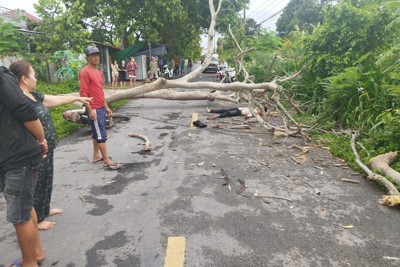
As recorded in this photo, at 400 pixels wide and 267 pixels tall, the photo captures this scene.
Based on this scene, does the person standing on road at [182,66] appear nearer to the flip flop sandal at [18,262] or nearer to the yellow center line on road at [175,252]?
the yellow center line on road at [175,252]

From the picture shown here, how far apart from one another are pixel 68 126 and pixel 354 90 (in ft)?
23.2

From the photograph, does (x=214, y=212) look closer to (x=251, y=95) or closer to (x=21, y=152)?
(x=21, y=152)

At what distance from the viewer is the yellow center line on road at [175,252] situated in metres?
2.51

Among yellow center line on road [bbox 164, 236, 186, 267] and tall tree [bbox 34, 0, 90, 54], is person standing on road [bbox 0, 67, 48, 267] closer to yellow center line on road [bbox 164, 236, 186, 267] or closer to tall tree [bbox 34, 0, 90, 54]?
yellow center line on road [bbox 164, 236, 186, 267]

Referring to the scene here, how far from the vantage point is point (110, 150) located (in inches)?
227

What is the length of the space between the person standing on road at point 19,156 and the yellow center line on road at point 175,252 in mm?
1075

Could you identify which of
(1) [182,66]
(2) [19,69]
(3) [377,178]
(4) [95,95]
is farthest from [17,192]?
(1) [182,66]

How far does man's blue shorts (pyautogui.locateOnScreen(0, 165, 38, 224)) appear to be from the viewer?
7.36ft

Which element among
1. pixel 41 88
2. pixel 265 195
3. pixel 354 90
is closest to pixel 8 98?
pixel 265 195

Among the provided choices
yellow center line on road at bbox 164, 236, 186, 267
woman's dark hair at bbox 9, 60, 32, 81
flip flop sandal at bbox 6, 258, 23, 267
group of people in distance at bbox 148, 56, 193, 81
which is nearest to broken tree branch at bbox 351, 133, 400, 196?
yellow center line on road at bbox 164, 236, 186, 267

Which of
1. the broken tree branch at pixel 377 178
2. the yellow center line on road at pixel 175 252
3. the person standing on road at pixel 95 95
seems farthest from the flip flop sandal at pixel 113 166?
the broken tree branch at pixel 377 178

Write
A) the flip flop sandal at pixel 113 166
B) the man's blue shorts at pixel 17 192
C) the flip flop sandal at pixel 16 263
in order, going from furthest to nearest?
the flip flop sandal at pixel 113 166
the flip flop sandal at pixel 16 263
the man's blue shorts at pixel 17 192

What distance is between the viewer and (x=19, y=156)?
88.6 inches

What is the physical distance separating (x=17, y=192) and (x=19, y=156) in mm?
275
